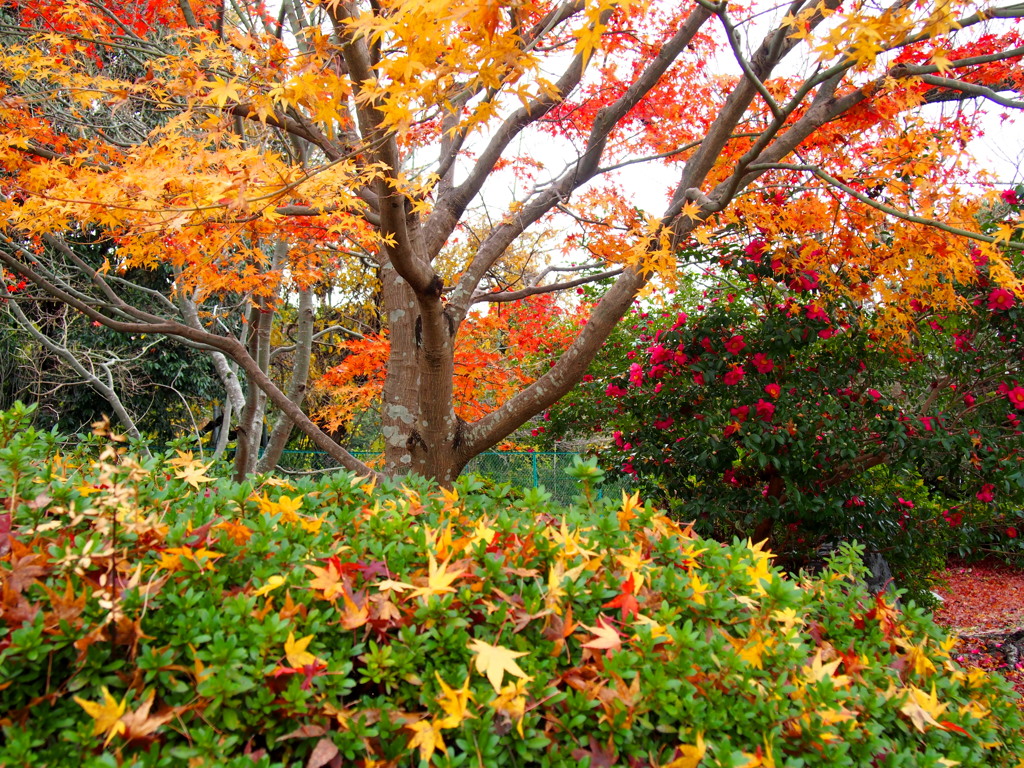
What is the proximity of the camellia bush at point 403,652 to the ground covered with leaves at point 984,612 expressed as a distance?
3.38 meters

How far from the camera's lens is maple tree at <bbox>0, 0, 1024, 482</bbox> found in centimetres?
271

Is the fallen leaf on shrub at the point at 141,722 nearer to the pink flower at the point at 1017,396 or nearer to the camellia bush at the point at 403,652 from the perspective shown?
the camellia bush at the point at 403,652

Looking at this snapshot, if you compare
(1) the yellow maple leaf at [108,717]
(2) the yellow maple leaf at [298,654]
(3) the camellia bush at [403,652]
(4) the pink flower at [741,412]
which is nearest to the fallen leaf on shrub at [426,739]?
(3) the camellia bush at [403,652]

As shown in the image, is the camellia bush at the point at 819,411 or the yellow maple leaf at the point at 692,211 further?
the camellia bush at the point at 819,411

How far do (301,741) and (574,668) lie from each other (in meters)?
0.54

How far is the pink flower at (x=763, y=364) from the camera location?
4801mm

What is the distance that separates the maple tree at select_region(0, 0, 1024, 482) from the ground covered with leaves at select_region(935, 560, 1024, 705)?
3056mm

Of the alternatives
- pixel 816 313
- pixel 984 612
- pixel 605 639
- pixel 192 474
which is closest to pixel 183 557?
pixel 192 474

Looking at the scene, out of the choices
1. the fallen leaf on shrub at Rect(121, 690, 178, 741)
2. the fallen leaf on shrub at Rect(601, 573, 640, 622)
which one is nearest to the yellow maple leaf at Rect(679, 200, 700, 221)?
the fallen leaf on shrub at Rect(601, 573, 640, 622)

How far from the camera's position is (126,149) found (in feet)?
16.6

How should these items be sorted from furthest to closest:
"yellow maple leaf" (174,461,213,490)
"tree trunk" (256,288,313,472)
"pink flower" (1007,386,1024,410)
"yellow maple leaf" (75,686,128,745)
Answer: "tree trunk" (256,288,313,472)
"pink flower" (1007,386,1024,410)
"yellow maple leaf" (174,461,213,490)
"yellow maple leaf" (75,686,128,745)

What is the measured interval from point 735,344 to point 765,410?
0.52 meters

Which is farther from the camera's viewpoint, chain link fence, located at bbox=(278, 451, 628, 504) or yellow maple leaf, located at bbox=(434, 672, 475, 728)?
chain link fence, located at bbox=(278, 451, 628, 504)

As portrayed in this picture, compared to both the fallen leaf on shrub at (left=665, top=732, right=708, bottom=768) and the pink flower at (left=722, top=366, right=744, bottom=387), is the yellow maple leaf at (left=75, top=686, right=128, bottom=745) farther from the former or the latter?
the pink flower at (left=722, top=366, right=744, bottom=387)
